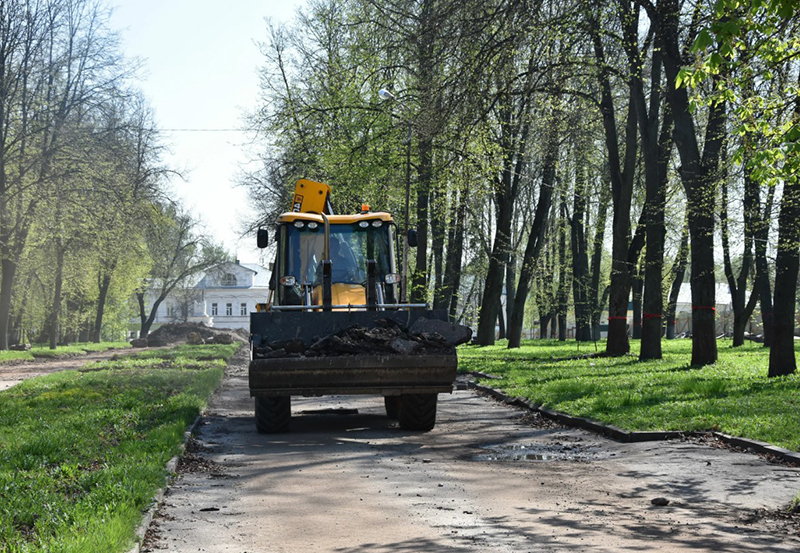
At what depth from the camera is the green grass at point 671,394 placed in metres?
11.9

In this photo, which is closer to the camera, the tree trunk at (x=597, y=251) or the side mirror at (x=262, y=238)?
the side mirror at (x=262, y=238)

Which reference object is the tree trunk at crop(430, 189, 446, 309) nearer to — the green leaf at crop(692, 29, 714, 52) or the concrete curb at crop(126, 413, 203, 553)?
the concrete curb at crop(126, 413, 203, 553)

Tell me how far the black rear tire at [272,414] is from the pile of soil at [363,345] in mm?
744

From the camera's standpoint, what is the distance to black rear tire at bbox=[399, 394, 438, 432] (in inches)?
509

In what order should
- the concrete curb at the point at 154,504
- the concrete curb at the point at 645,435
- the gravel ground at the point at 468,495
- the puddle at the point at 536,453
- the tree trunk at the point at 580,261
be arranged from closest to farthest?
the concrete curb at the point at 154,504 → the gravel ground at the point at 468,495 → the concrete curb at the point at 645,435 → the puddle at the point at 536,453 → the tree trunk at the point at 580,261

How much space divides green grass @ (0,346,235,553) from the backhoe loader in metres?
1.42

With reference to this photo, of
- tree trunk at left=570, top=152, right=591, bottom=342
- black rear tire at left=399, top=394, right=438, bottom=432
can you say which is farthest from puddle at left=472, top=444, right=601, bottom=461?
tree trunk at left=570, top=152, right=591, bottom=342

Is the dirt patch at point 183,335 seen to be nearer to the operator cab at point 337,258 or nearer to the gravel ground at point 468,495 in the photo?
the operator cab at point 337,258

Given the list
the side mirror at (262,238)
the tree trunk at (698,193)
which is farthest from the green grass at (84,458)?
the tree trunk at (698,193)

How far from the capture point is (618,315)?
88.6 ft

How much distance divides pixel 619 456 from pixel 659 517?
11.0 ft

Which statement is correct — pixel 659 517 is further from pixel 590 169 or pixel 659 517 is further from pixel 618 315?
pixel 590 169

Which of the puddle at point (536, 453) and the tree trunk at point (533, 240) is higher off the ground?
the tree trunk at point (533, 240)

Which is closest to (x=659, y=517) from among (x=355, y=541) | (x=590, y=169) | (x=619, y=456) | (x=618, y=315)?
(x=355, y=541)
